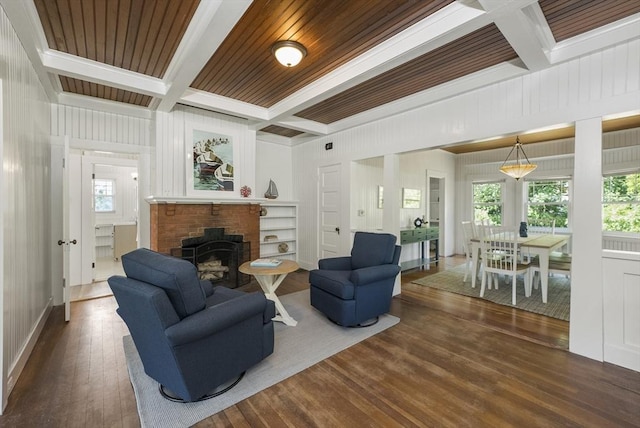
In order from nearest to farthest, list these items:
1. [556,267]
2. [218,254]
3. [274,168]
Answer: [556,267]
[218,254]
[274,168]

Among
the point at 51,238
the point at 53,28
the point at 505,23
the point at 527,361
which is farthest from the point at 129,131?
the point at 527,361

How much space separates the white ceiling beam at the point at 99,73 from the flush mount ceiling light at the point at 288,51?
1672mm

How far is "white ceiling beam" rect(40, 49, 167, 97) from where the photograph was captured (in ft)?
8.98

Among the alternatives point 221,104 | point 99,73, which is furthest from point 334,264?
point 99,73

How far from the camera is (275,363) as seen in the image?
7.88 ft

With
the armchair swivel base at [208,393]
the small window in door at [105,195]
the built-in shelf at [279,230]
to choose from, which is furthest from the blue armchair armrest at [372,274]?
the small window in door at [105,195]

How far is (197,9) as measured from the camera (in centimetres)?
208

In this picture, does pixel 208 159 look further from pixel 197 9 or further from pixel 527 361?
A: pixel 527 361

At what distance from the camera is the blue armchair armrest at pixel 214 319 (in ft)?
5.68

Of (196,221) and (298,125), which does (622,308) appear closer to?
(298,125)

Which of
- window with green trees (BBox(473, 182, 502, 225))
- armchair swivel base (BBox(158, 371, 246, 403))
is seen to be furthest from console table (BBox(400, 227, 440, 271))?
armchair swivel base (BBox(158, 371, 246, 403))

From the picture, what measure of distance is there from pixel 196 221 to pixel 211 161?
1.00m

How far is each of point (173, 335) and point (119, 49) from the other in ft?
8.88

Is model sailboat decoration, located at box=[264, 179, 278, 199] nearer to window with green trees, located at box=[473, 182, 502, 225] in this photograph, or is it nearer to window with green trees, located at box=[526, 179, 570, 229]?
window with green trees, located at box=[473, 182, 502, 225]
